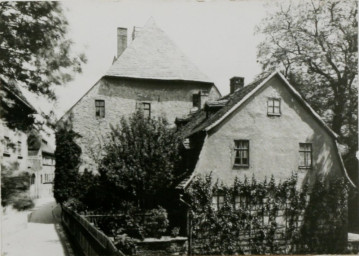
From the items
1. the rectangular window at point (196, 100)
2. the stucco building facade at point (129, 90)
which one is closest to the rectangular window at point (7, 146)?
the stucco building facade at point (129, 90)

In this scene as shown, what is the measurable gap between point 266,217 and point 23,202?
10574 mm

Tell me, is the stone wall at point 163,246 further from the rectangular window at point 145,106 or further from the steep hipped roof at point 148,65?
the steep hipped roof at point 148,65

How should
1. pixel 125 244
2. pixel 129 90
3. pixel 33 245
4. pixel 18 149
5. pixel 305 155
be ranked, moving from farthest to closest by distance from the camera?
pixel 129 90 → pixel 305 155 → pixel 125 244 → pixel 33 245 → pixel 18 149

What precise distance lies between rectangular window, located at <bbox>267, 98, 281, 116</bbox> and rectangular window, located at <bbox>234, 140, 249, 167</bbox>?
55.8 inches

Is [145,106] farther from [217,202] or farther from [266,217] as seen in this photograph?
[266,217]

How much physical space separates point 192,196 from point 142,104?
6.31m

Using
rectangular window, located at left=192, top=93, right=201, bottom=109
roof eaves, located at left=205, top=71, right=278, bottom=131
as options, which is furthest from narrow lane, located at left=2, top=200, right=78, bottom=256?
rectangular window, located at left=192, top=93, right=201, bottom=109

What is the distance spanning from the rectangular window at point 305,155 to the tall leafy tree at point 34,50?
32.5 ft

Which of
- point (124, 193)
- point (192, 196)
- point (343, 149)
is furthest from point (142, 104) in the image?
point (343, 149)

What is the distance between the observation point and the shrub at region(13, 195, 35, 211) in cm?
437

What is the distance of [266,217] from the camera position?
1355 cm

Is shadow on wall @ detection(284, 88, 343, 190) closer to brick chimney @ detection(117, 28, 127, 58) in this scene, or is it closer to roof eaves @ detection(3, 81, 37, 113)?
brick chimney @ detection(117, 28, 127, 58)

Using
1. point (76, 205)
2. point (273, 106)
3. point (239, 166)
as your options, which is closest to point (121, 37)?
point (273, 106)

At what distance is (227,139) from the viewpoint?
533 inches
